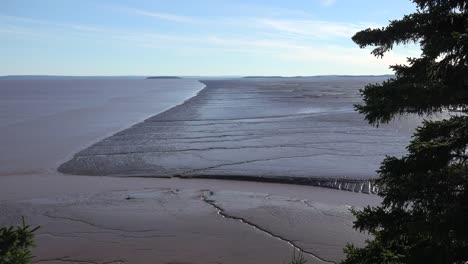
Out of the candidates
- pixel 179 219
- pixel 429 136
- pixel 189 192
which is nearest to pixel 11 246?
pixel 429 136

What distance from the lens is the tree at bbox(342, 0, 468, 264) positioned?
13.3ft

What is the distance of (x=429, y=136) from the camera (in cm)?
459

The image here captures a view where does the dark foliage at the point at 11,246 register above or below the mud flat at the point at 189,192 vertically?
above

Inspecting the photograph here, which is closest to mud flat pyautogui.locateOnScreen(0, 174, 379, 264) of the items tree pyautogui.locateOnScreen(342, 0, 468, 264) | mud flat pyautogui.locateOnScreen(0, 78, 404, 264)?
mud flat pyautogui.locateOnScreen(0, 78, 404, 264)

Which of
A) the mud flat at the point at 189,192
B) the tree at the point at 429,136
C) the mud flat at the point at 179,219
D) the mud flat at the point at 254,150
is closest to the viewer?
the tree at the point at 429,136

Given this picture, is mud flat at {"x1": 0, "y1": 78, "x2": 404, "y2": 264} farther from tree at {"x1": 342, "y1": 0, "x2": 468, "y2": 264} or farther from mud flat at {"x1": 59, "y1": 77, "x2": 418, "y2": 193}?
tree at {"x1": 342, "y1": 0, "x2": 468, "y2": 264}

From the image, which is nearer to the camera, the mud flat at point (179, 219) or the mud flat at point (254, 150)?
the mud flat at point (179, 219)

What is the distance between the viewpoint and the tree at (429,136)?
4.05 metres

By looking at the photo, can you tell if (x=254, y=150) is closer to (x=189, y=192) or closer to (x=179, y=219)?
(x=189, y=192)

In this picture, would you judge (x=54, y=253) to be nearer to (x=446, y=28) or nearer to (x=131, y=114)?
(x=446, y=28)

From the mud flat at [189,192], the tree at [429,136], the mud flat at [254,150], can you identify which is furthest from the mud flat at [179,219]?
the tree at [429,136]

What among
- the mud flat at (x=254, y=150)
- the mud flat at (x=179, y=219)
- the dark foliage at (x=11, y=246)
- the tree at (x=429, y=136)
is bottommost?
the mud flat at (x=179, y=219)

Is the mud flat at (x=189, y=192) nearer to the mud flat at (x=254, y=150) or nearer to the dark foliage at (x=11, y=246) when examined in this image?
the mud flat at (x=254, y=150)

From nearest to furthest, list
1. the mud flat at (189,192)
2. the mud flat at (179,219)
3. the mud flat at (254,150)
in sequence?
1. the mud flat at (179,219)
2. the mud flat at (189,192)
3. the mud flat at (254,150)
